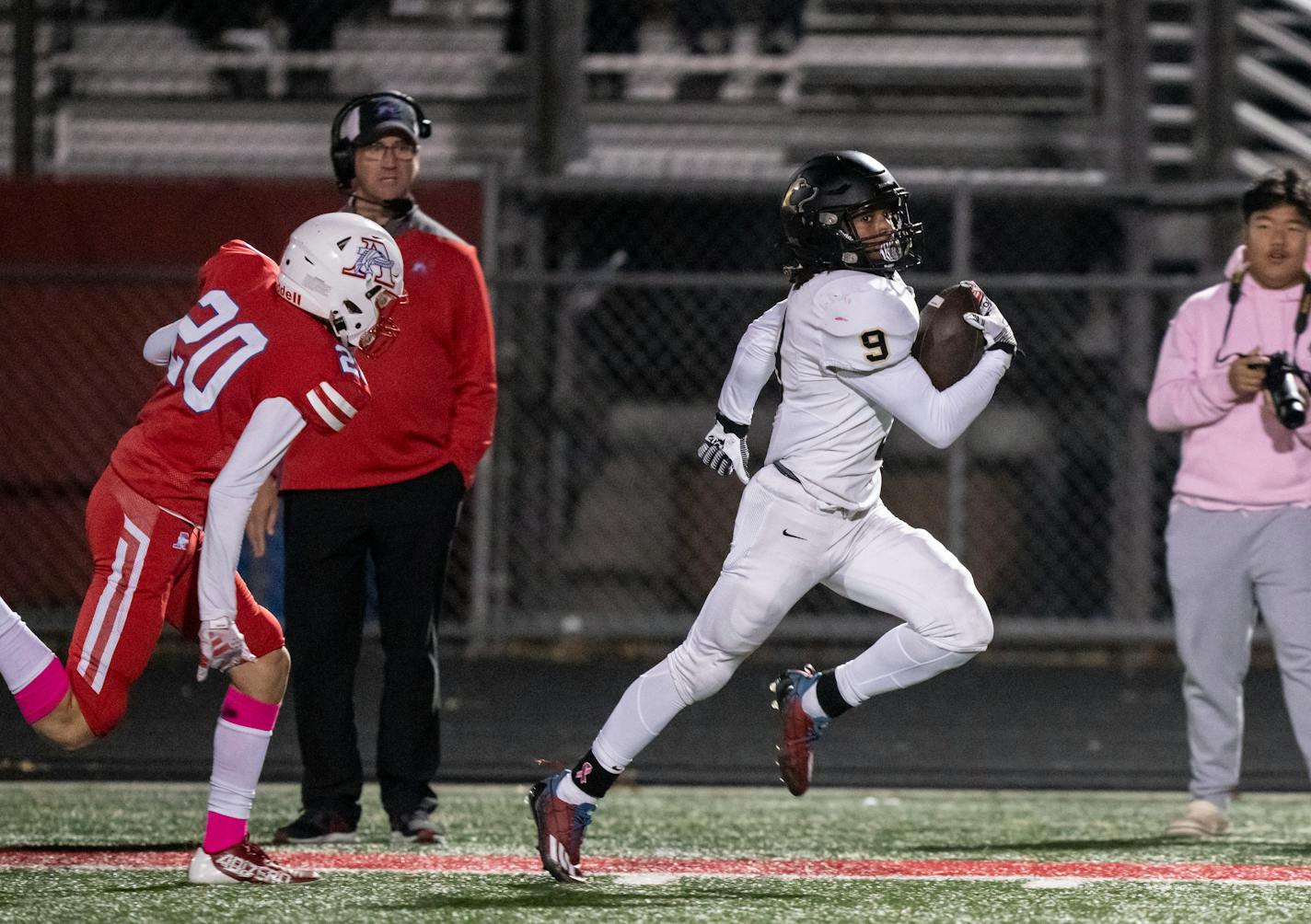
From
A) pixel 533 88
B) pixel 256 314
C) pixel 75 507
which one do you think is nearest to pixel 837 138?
pixel 533 88

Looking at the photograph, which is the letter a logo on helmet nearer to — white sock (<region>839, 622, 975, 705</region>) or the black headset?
the black headset

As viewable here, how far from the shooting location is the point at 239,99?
35.7ft

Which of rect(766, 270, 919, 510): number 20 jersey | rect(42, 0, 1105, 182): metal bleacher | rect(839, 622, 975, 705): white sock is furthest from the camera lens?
rect(42, 0, 1105, 182): metal bleacher

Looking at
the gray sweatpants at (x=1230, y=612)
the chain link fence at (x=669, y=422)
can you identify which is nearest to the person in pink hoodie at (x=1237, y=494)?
the gray sweatpants at (x=1230, y=612)

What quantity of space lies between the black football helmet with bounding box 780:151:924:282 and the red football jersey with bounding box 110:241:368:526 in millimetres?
1065

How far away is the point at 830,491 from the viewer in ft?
15.1

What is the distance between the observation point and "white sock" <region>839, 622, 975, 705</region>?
464 cm

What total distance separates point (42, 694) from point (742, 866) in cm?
170

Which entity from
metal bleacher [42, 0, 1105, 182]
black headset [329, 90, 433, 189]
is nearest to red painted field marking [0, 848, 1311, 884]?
black headset [329, 90, 433, 189]

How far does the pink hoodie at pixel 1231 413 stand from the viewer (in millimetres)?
5457

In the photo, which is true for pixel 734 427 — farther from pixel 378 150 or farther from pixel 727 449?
pixel 378 150

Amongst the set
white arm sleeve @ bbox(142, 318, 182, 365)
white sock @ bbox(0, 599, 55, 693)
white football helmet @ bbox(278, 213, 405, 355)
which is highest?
white football helmet @ bbox(278, 213, 405, 355)

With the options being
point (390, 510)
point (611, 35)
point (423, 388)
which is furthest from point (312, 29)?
point (390, 510)

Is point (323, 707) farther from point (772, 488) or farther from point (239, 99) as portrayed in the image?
point (239, 99)
